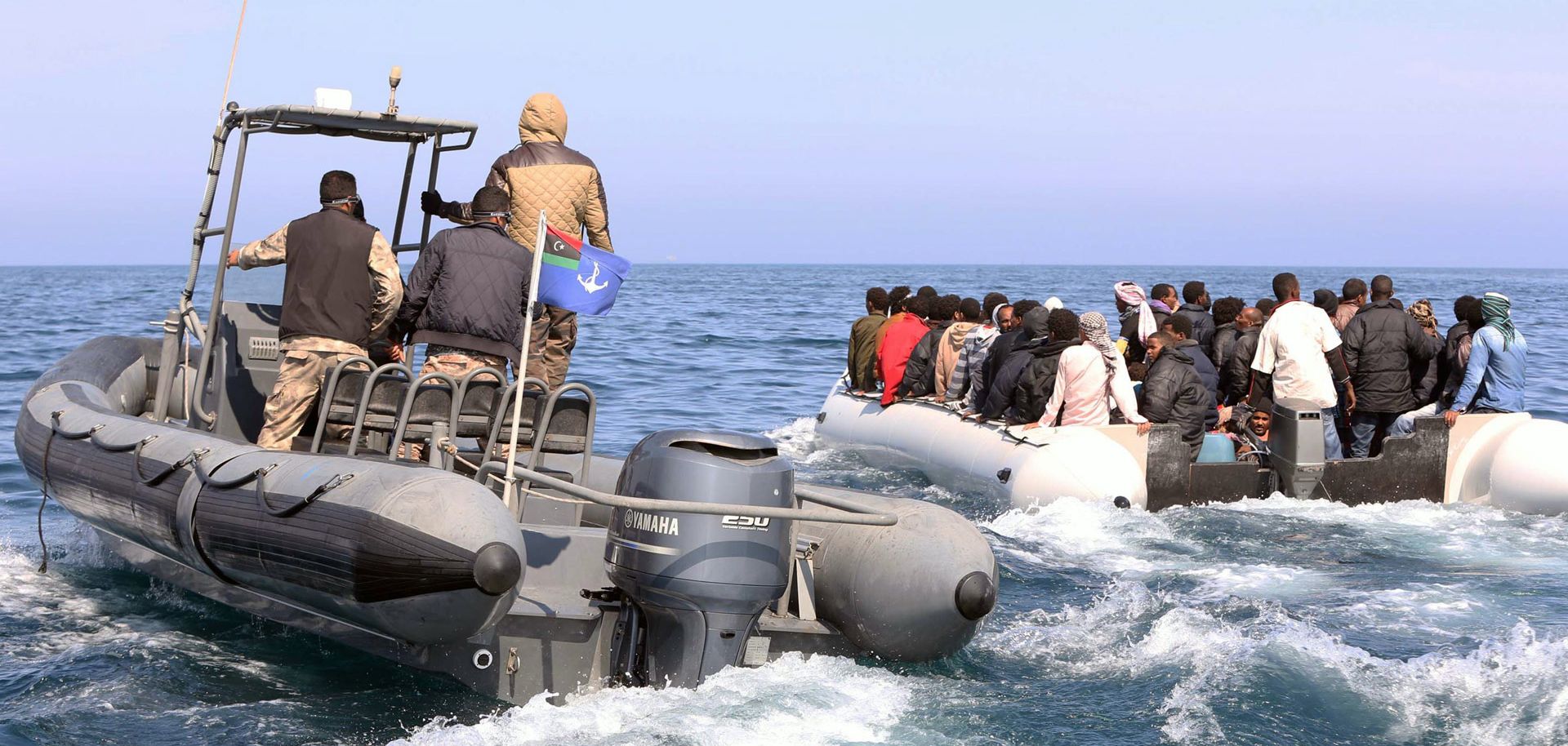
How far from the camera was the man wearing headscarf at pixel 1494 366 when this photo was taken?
10.3 m

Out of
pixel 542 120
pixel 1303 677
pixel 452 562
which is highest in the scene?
pixel 542 120

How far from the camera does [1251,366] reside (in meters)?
10.5

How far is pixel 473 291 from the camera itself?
6.50 meters

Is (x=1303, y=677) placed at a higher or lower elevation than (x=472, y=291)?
lower

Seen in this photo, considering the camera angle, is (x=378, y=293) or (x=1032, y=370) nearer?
(x=378, y=293)

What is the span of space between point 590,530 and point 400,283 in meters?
1.62

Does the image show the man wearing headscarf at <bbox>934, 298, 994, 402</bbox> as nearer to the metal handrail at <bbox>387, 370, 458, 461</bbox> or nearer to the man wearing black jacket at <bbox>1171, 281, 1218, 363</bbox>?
the man wearing black jacket at <bbox>1171, 281, 1218, 363</bbox>

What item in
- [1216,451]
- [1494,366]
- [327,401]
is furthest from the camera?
[1494,366]

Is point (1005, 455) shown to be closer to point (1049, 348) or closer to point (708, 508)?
point (1049, 348)

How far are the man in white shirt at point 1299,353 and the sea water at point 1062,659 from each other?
2.28 ft

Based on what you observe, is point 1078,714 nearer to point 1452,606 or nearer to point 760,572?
point 760,572

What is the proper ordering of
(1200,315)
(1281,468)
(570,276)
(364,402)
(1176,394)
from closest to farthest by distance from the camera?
(570,276) → (364,402) → (1176,394) → (1281,468) → (1200,315)

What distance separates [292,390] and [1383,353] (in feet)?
24.5

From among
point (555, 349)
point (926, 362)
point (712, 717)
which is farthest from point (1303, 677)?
point (926, 362)
